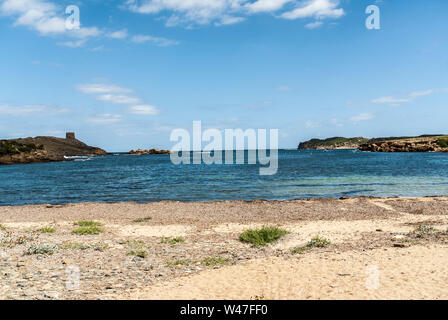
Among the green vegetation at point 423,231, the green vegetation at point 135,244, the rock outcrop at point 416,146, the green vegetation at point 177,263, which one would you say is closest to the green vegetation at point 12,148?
the green vegetation at point 135,244

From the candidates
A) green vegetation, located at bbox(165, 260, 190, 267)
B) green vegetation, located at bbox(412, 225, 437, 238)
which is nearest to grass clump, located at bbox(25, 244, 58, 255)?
green vegetation, located at bbox(165, 260, 190, 267)

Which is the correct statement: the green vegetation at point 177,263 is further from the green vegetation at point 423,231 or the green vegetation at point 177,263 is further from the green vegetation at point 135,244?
the green vegetation at point 423,231

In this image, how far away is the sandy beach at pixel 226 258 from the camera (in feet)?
27.3

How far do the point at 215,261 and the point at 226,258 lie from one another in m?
0.57

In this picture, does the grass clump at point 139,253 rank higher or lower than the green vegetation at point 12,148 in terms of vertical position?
lower

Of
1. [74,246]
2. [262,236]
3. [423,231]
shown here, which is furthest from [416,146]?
[74,246]

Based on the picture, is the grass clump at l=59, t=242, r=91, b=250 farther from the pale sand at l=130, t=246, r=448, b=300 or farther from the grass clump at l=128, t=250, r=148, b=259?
the pale sand at l=130, t=246, r=448, b=300

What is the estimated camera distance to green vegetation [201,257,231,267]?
1086 cm

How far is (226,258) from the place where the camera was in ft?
37.9

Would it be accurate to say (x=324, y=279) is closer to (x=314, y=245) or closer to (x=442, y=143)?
(x=314, y=245)

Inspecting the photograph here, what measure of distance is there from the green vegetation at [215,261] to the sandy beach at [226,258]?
35 mm
